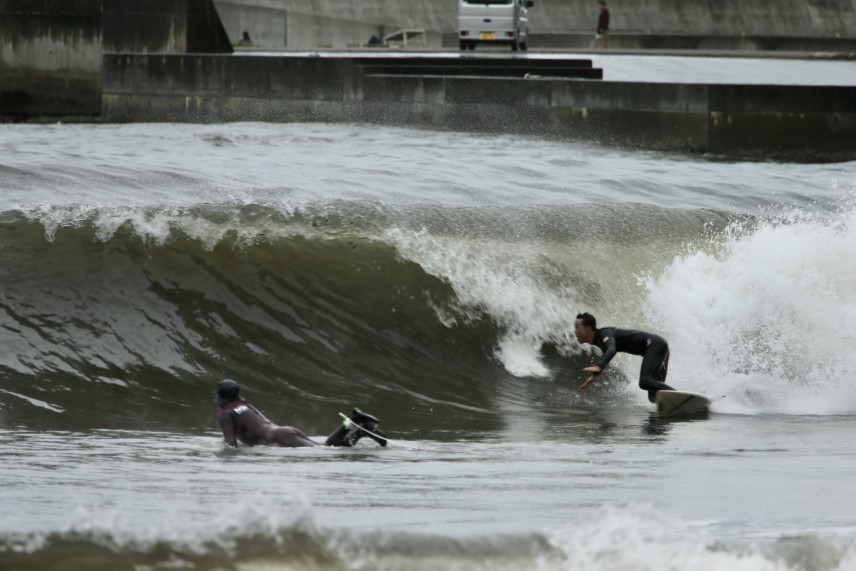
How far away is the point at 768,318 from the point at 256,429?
6.31 meters

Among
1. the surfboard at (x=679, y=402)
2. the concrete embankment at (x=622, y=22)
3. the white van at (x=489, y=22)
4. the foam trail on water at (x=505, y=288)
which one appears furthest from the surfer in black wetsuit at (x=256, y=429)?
the concrete embankment at (x=622, y=22)

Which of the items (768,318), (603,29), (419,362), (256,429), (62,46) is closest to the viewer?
(256,429)

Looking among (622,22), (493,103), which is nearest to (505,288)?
(493,103)

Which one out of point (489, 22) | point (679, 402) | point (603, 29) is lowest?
point (679, 402)

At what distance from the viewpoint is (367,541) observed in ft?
15.8

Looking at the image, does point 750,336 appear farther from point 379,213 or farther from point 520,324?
point 379,213

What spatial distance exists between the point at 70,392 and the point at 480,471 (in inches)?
156

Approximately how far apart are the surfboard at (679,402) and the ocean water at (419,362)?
0.52 ft

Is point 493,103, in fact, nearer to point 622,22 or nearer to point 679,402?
point 679,402

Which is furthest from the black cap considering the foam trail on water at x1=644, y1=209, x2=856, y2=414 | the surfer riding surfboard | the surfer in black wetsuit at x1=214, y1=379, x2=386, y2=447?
the foam trail on water at x1=644, y1=209, x2=856, y2=414

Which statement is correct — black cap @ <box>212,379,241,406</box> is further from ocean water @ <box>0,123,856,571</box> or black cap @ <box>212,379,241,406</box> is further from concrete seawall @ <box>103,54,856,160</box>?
concrete seawall @ <box>103,54,856,160</box>

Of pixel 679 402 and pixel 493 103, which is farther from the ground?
pixel 493 103

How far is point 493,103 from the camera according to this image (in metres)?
24.0

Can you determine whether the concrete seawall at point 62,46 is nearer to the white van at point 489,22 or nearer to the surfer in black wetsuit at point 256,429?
the white van at point 489,22
